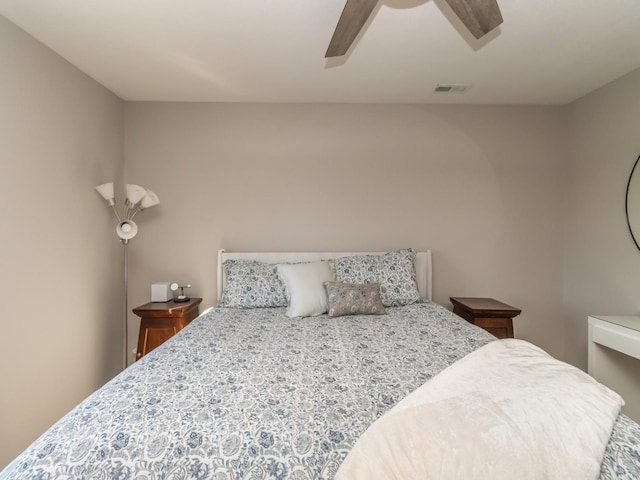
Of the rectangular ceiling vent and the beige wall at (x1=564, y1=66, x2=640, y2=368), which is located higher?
Result: the rectangular ceiling vent

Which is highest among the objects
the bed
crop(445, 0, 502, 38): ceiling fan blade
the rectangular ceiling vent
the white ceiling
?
the rectangular ceiling vent

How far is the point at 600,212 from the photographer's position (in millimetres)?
2627

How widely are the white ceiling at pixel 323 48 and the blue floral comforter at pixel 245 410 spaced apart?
1.74 meters

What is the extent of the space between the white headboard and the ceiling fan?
1732 mm

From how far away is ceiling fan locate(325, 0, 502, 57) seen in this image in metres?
1.25

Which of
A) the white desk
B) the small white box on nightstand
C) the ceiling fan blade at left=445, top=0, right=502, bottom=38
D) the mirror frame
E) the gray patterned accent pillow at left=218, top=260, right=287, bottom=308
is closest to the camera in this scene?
the ceiling fan blade at left=445, top=0, right=502, bottom=38

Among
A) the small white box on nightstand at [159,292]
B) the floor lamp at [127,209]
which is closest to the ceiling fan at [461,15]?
the floor lamp at [127,209]

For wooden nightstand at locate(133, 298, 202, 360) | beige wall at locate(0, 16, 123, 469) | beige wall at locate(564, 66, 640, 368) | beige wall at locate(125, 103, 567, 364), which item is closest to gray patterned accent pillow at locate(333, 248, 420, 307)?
beige wall at locate(125, 103, 567, 364)

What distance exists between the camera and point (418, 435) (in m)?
0.79

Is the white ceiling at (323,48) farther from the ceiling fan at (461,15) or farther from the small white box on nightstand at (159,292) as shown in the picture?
the small white box on nightstand at (159,292)

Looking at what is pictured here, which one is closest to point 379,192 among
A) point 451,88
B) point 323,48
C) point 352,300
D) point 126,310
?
point 451,88

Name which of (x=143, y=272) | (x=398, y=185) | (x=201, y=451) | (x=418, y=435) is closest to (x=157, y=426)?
(x=201, y=451)

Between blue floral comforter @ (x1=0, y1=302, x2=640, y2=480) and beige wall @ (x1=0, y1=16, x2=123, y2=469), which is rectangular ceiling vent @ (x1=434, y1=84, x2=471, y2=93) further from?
beige wall @ (x1=0, y1=16, x2=123, y2=469)

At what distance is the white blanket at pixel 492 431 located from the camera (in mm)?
721
